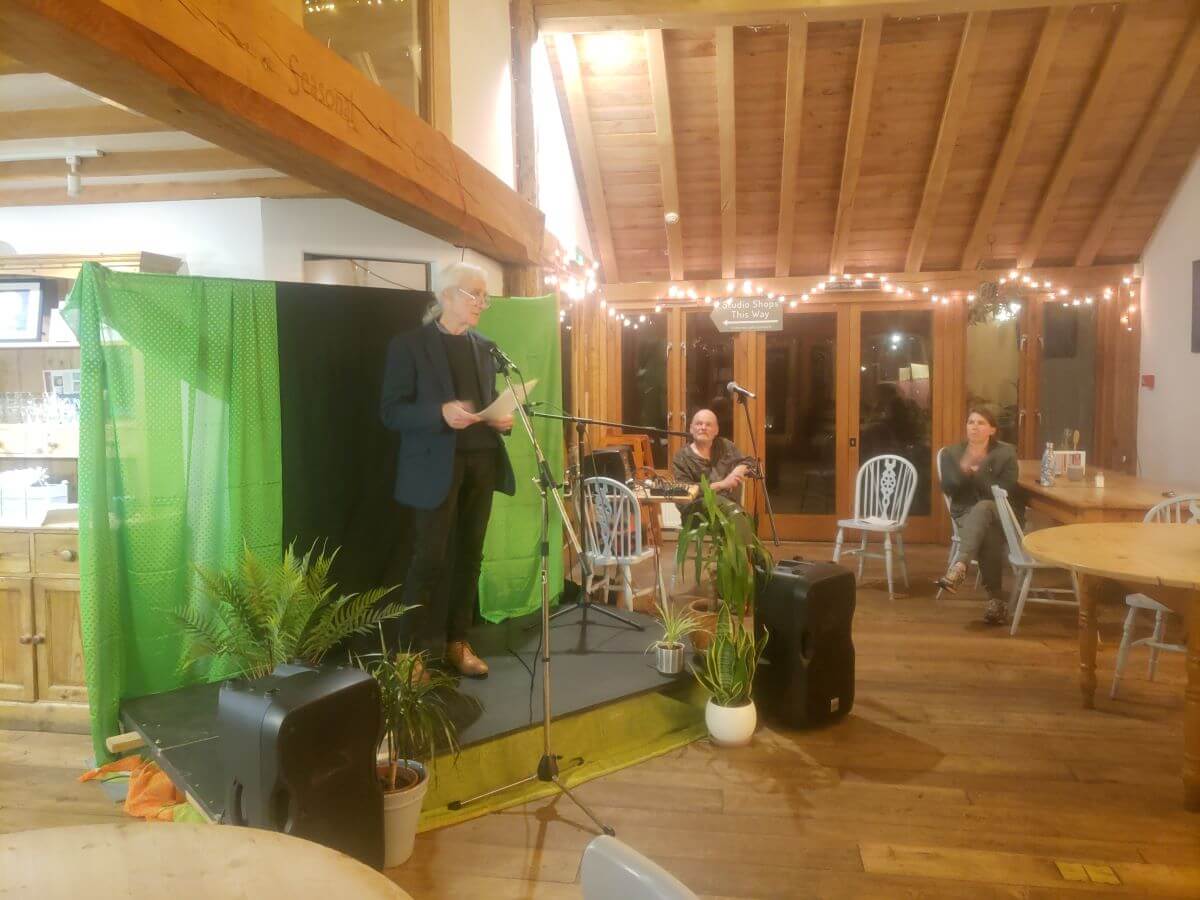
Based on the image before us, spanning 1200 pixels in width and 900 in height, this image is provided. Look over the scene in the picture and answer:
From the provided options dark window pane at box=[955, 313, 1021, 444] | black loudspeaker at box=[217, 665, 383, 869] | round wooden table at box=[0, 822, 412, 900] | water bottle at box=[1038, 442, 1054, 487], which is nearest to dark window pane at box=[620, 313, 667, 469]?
dark window pane at box=[955, 313, 1021, 444]

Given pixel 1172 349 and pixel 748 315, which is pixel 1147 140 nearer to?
pixel 1172 349

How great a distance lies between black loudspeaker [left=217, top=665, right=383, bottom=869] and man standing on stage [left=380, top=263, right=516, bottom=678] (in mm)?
851

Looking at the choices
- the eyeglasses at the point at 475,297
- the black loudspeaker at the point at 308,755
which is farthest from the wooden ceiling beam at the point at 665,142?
the black loudspeaker at the point at 308,755

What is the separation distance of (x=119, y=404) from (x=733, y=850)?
2404mm

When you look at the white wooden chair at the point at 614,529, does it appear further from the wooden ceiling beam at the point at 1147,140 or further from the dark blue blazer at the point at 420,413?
the wooden ceiling beam at the point at 1147,140

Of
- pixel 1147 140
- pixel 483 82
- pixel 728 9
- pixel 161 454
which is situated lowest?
pixel 161 454

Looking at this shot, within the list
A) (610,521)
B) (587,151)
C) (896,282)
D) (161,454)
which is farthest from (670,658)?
(896,282)

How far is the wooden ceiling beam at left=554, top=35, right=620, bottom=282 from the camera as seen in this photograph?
517cm

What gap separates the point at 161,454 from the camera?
2.91m

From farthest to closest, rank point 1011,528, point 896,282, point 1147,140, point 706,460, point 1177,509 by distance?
1. point 896,282
2. point 1147,140
3. point 706,460
4. point 1011,528
5. point 1177,509

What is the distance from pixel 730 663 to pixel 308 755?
163cm

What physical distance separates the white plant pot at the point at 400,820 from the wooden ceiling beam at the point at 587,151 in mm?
4348

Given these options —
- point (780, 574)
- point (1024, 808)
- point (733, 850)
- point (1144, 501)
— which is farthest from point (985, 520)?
point (733, 850)

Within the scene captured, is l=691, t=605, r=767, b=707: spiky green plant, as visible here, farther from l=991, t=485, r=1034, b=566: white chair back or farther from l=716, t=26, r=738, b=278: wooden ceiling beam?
l=716, t=26, r=738, b=278: wooden ceiling beam
